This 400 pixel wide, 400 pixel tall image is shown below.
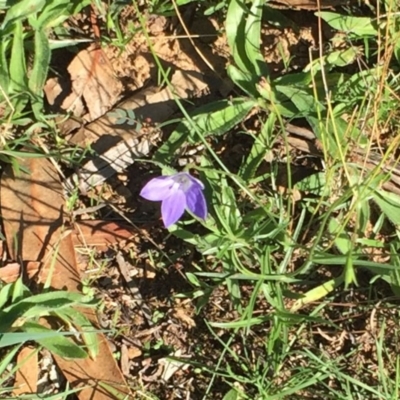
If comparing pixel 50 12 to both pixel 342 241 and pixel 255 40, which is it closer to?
pixel 255 40

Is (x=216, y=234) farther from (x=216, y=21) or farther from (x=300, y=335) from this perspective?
(x=216, y=21)

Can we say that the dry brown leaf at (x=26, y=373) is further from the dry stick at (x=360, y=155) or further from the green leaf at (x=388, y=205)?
the green leaf at (x=388, y=205)

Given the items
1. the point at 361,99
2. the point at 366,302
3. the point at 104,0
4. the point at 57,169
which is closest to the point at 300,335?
the point at 366,302

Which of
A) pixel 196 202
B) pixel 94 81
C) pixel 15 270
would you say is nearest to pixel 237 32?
pixel 94 81

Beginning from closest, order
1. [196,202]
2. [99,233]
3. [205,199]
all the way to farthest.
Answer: [196,202], [205,199], [99,233]

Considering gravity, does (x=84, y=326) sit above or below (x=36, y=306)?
below

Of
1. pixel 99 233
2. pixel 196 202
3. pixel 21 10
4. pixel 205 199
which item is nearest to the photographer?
pixel 196 202

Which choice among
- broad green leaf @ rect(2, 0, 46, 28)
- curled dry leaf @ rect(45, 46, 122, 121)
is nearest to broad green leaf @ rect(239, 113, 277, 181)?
curled dry leaf @ rect(45, 46, 122, 121)

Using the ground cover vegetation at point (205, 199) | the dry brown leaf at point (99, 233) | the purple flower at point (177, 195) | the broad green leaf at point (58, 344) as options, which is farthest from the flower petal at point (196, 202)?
the broad green leaf at point (58, 344)
